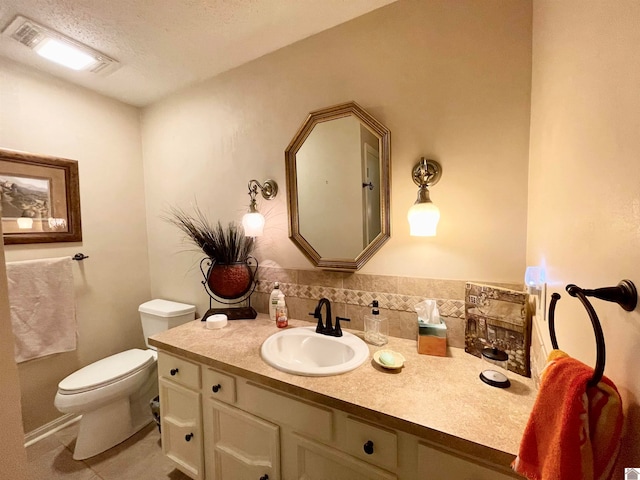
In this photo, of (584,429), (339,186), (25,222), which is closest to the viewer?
(584,429)

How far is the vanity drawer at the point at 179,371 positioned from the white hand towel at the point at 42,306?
92 centimetres

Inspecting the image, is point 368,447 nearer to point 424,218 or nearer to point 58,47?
point 424,218

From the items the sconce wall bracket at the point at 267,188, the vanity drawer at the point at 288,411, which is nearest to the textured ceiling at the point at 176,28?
the sconce wall bracket at the point at 267,188

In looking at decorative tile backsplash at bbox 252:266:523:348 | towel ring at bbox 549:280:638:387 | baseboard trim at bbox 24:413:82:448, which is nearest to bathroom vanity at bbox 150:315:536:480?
decorative tile backsplash at bbox 252:266:523:348

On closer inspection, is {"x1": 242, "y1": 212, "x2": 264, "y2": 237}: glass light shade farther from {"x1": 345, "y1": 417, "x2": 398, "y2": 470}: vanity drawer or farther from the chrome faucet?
{"x1": 345, "y1": 417, "x2": 398, "y2": 470}: vanity drawer

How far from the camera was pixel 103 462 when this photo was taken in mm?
1562

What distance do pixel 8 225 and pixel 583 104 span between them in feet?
8.59

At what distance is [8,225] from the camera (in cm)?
159

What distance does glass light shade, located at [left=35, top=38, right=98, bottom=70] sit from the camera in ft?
4.82

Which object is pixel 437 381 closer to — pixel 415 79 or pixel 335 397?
pixel 335 397

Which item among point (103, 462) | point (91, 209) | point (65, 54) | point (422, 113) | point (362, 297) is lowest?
point (103, 462)

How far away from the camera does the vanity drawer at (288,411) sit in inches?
35.9

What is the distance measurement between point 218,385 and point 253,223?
34.0 inches

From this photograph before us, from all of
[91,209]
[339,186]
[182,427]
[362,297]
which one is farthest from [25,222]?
[362,297]
